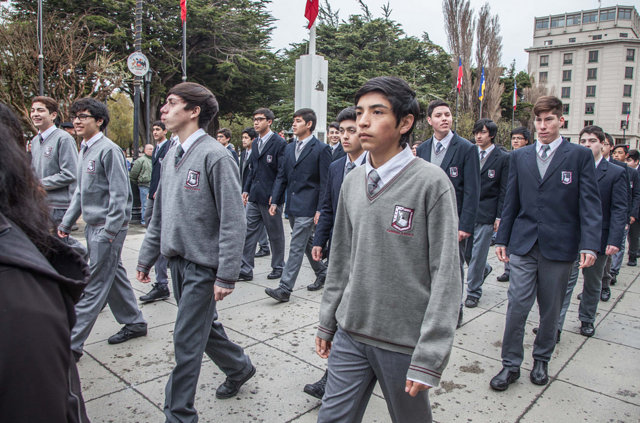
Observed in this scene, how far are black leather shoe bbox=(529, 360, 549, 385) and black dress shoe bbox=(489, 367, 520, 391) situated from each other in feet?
0.41

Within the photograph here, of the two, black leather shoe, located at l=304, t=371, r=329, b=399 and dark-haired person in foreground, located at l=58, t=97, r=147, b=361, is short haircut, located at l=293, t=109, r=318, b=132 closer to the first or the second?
dark-haired person in foreground, located at l=58, t=97, r=147, b=361

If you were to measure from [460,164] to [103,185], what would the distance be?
10.7ft

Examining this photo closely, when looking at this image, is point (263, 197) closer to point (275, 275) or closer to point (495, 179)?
point (275, 275)

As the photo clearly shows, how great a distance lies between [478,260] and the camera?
5594 mm

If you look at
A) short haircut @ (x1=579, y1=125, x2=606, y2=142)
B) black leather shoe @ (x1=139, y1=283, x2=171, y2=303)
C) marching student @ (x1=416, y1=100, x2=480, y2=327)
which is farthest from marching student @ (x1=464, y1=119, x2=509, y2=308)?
black leather shoe @ (x1=139, y1=283, x2=171, y2=303)

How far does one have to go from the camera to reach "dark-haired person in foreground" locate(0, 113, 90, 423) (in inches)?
36.7

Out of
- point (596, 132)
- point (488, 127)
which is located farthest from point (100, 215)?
point (596, 132)


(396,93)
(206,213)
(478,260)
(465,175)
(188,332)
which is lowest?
(478,260)

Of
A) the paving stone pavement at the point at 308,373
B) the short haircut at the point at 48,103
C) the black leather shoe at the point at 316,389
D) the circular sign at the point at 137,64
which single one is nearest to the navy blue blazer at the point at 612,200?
the paving stone pavement at the point at 308,373

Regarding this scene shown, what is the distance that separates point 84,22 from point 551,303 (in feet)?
89.3

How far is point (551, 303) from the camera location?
3.43 m

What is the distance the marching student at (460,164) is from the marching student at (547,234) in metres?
0.70

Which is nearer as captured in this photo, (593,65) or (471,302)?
(471,302)

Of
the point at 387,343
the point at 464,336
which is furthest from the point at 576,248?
the point at 387,343
